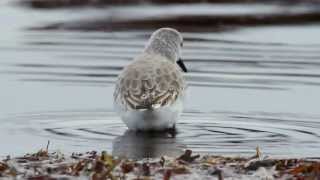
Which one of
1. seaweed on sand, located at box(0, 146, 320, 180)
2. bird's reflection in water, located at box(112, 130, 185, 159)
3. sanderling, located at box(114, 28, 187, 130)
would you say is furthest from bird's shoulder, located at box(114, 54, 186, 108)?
seaweed on sand, located at box(0, 146, 320, 180)

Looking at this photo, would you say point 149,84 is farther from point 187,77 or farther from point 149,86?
point 187,77

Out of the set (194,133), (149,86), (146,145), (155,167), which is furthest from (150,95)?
(155,167)

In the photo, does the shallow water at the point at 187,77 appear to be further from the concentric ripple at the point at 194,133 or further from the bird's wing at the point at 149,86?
the bird's wing at the point at 149,86

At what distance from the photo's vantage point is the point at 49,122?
1179 centimetres

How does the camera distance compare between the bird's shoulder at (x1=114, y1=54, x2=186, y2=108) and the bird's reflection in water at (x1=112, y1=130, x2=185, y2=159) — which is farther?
the bird's shoulder at (x1=114, y1=54, x2=186, y2=108)

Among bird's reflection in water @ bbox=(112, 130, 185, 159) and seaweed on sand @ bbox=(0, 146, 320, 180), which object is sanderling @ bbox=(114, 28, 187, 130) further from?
seaweed on sand @ bbox=(0, 146, 320, 180)

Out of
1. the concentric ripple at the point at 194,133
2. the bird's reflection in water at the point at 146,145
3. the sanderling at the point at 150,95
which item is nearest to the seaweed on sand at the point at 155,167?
the bird's reflection in water at the point at 146,145

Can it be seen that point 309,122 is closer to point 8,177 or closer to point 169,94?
point 169,94

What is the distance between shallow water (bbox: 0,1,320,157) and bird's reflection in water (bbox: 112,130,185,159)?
0.01m

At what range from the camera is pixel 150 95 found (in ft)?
35.8

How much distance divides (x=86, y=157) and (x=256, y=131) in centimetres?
244

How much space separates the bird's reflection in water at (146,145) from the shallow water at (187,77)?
0.01 metres

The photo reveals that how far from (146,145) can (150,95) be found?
0.49 meters

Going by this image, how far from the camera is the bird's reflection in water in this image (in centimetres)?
1026
